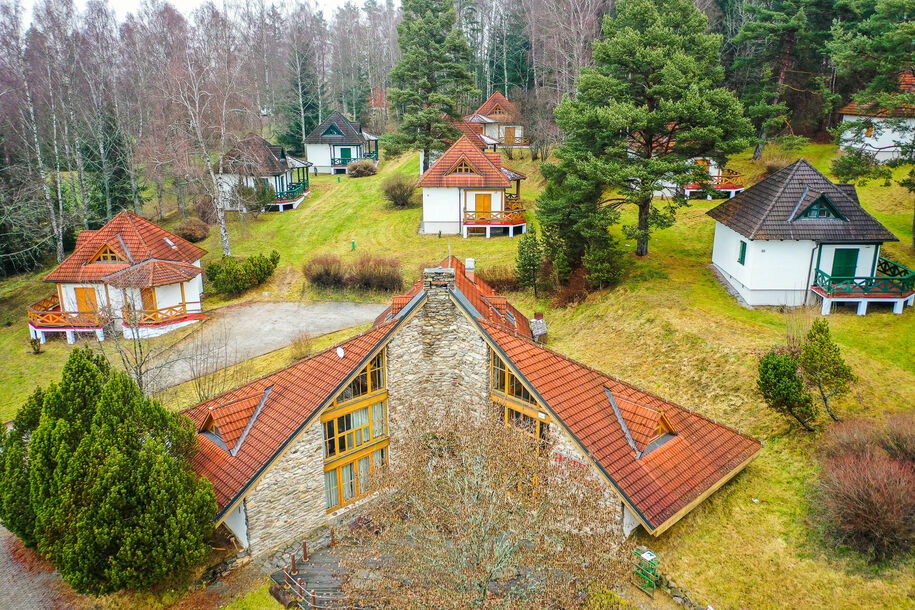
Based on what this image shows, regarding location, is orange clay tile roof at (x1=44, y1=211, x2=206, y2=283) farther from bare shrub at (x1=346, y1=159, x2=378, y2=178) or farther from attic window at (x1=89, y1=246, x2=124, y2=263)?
bare shrub at (x1=346, y1=159, x2=378, y2=178)

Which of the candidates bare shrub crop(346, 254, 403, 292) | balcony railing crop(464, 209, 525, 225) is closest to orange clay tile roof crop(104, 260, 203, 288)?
bare shrub crop(346, 254, 403, 292)

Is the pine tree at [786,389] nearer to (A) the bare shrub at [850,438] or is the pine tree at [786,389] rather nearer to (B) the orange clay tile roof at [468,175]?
(A) the bare shrub at [850,438]

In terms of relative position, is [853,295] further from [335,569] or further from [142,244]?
[142,244]

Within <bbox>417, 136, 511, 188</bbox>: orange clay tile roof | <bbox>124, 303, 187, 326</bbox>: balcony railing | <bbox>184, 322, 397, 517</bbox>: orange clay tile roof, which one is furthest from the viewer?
<bbox>417, 136, 511, 188</bbox>: orange clay tile roof

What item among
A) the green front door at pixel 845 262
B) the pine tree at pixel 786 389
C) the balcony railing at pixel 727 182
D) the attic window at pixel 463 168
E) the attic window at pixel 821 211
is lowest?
the pine tree at pixel 786 389

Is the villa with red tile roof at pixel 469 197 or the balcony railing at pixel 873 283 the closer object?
the balcony railing at pixel 873 283

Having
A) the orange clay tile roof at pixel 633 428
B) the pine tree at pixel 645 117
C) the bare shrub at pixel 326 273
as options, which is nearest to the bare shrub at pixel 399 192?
the bare shrub at pixel 326 273

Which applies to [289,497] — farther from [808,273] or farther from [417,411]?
[808,273]
